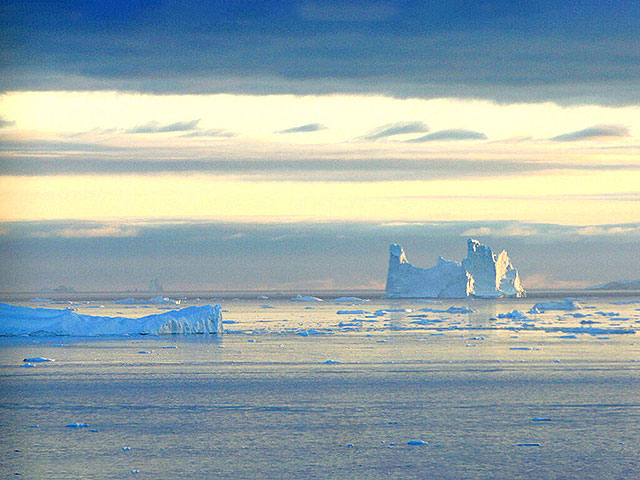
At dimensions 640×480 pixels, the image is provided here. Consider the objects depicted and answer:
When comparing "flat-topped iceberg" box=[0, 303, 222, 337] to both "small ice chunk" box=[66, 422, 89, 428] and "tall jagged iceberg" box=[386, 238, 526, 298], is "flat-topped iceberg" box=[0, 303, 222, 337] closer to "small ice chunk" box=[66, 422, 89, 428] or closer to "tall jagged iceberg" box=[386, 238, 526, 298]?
"small ice chunk" box=[66, 422, 89, 428]

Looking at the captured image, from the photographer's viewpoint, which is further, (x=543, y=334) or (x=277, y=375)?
(x=543, y=334)

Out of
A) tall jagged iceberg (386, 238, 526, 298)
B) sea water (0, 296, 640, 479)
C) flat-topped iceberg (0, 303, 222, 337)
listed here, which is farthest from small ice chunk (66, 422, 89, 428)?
tall jagged iceberg (386, 238, 526, 298)

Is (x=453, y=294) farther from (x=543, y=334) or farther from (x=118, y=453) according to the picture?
(x=118, y=453)

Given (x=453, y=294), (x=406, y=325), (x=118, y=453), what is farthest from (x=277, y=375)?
(x=453, y=294)

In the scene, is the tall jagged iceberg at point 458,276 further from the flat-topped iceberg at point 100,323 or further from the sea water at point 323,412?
the sea water at point 323,412

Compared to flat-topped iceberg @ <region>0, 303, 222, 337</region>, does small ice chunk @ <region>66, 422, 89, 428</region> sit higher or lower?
higher

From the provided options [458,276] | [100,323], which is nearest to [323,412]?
[100,323]

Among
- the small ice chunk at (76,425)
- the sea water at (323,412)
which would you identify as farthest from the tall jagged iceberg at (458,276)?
the small ice chunk at (76,425)
